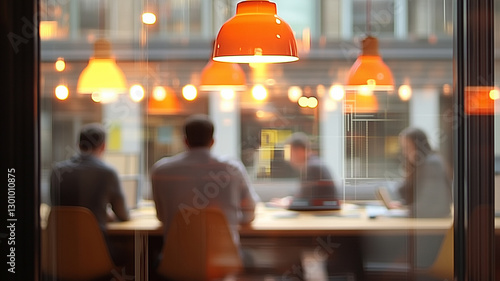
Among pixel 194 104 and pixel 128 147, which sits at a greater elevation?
pixel 194 104

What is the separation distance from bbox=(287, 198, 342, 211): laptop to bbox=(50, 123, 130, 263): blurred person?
0.96 metres

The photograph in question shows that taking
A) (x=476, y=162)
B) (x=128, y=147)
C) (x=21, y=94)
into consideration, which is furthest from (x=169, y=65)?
(x=476, y=162)

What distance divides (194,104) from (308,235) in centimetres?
98

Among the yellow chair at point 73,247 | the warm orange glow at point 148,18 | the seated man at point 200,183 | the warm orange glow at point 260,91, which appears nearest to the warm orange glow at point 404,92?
the warm orange glow at point 260,91

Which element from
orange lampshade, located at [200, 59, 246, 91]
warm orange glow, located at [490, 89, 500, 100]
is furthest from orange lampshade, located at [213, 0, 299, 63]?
warm orange glow, located at [490, 89, 500, 100]

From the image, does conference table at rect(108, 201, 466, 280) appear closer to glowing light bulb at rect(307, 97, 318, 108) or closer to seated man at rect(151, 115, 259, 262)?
seated man at rect(151, 115, 259, 262)

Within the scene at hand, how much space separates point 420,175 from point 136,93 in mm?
1670

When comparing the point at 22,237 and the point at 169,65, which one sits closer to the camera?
the point at 22,237

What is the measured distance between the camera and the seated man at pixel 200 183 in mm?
3939

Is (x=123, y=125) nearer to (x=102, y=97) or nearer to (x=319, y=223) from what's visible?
(x=102, y=97)

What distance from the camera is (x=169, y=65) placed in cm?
391

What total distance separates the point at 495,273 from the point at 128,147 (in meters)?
2.12

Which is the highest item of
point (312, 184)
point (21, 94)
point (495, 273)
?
point (21, 94)

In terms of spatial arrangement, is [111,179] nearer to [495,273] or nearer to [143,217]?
[143,217]
